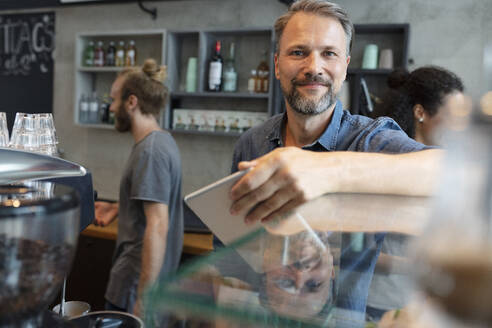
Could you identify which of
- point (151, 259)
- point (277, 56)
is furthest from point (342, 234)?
point (151, 259)

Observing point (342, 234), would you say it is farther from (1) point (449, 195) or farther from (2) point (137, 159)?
(2) point (137, 159)

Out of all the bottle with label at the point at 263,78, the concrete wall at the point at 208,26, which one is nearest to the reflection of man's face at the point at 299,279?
the concrete wall at the point at 208,26

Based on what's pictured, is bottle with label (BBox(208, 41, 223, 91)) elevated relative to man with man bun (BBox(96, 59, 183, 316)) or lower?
elevated

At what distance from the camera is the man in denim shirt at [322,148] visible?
2.11 feet

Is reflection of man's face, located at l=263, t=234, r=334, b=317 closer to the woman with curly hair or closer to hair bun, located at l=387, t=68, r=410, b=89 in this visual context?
the woman with curly hair

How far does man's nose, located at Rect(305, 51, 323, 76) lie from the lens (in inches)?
58.8

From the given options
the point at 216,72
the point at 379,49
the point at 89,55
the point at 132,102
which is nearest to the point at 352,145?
the point at 132,102

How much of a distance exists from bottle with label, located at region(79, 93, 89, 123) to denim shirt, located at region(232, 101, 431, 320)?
288 cm

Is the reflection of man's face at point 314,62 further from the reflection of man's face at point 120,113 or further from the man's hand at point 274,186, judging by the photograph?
the reflection of man's face at point 120,113

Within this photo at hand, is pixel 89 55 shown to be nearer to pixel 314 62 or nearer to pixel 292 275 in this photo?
pixel 314 62

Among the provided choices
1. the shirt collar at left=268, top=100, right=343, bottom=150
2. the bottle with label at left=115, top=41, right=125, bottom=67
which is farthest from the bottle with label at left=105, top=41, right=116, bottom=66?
the shirt collar at left=268, top=100, right=343, bottom=150

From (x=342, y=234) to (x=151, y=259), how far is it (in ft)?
5.72

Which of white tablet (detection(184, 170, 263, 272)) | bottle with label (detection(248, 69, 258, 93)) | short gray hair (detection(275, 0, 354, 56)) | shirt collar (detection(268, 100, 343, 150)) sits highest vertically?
short gray hair (detection(275, 0, 354, 56))

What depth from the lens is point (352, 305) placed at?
0.49m
